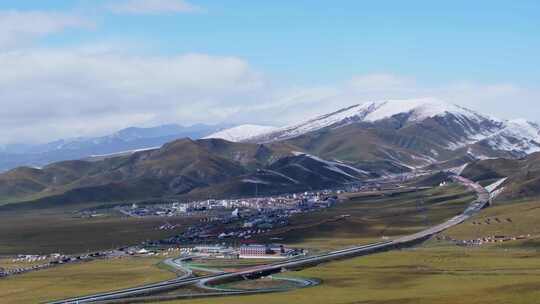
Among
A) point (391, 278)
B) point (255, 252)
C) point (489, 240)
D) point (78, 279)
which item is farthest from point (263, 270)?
point (489, 240)

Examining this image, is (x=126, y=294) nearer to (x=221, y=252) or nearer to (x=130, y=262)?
(x=130, y=262)

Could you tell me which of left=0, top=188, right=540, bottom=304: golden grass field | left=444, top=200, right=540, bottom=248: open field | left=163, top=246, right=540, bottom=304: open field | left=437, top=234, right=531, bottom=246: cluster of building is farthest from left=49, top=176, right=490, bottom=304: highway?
left=437, top=234, right=531, bottom=246: cluster of building

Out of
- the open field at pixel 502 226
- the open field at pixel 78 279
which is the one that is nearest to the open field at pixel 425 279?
the open field at pixel 78 279

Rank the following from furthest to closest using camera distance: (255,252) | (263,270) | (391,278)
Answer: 1. (255,252)
2. (263,270)
3. (391,278)

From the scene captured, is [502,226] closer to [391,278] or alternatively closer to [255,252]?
[255,252]

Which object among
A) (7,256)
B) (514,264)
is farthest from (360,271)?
(7,256)
